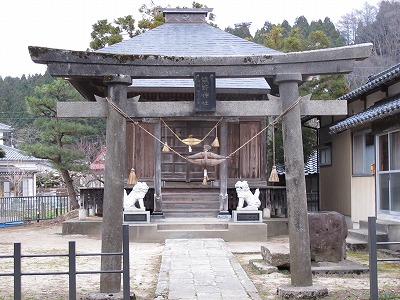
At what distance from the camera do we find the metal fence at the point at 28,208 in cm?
2384

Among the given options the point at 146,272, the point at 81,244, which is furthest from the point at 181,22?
the point at 146,272

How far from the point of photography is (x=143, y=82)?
59.9 feet

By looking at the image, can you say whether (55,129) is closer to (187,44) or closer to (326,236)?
(187,44)

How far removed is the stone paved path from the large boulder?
1545 millimetres

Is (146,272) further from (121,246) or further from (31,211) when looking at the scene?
(31,211)

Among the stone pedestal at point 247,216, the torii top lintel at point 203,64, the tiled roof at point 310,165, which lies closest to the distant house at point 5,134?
the tiled roof at point 310,165

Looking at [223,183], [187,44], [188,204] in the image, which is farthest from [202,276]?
[187,44]

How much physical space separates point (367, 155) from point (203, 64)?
32.5ft

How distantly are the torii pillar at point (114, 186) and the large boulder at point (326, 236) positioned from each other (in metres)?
4.12

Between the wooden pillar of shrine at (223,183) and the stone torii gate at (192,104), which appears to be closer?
the stone torii gate at (192,104)

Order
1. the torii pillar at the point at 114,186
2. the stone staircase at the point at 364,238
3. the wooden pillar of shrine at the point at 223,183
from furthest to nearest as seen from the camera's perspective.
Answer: the wooden pillar of shrine at the point at 223,183, the stone staircase at the point at 364,238, the torii pillar at the point at 114,186

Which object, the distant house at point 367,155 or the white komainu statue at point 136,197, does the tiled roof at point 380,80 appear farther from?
the white komainu statue at point 136,197

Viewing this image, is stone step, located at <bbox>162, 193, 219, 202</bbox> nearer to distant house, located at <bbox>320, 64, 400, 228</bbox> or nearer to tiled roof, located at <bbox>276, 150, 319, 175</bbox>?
distant house, located at <bbox>320, 64, 400, 228</bbox>

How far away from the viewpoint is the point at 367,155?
55.1ft
